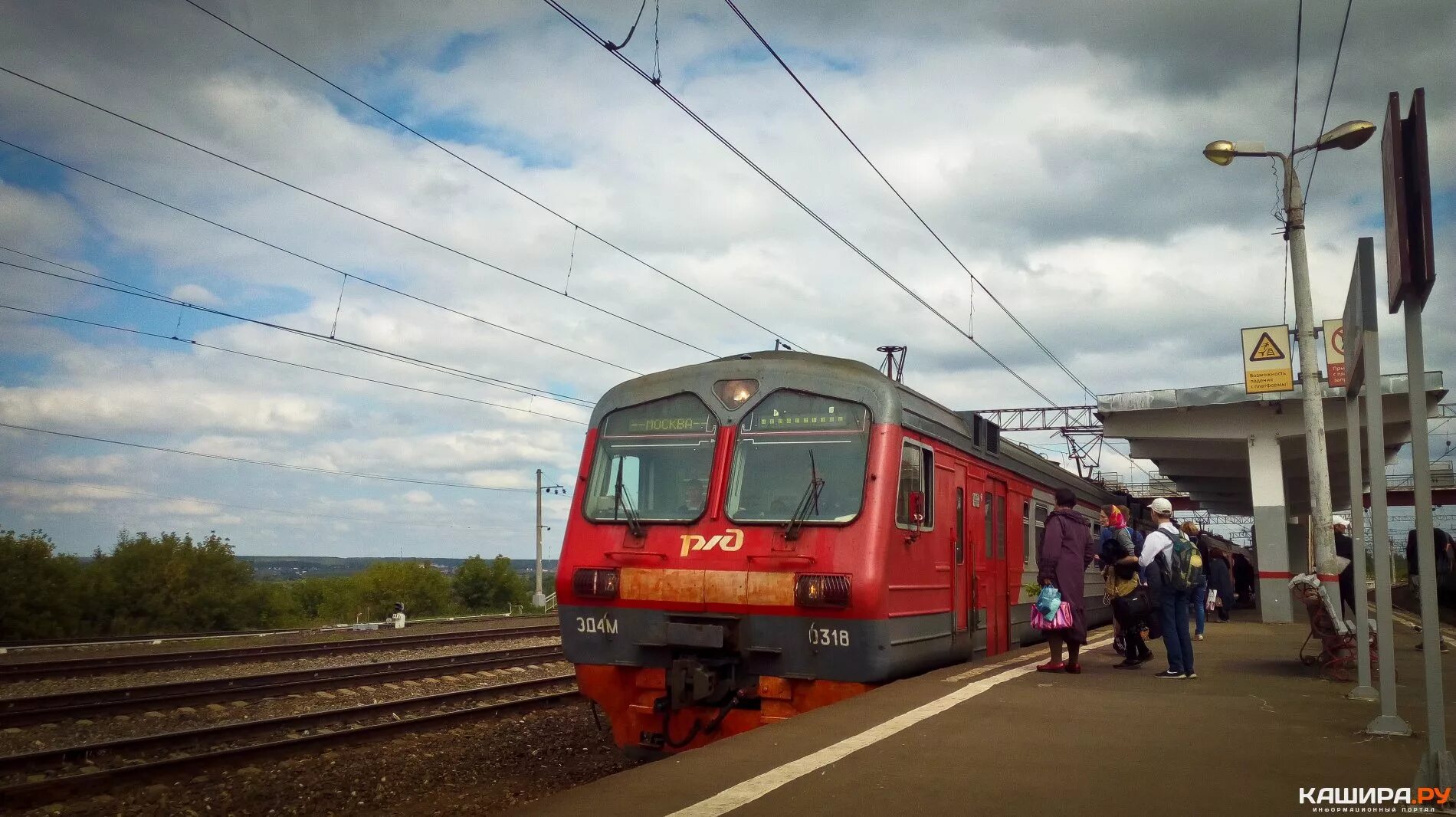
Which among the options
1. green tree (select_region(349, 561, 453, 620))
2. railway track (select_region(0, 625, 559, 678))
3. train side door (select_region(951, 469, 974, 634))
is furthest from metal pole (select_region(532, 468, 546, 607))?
train side door (select_region(951, 469, 974, 634))

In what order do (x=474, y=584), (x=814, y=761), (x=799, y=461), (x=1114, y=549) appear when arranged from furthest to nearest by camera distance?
(x=474, y=584)
(x=1114, y=549)
(x=799, y=461)
(x=814, y=761)

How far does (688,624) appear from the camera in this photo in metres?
8.16

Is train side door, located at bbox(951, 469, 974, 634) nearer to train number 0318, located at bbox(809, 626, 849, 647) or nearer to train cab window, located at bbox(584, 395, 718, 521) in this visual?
train number 0318, located at bbox(809, 626, 849, 647)

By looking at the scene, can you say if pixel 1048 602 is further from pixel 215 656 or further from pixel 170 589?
pixel 170 589

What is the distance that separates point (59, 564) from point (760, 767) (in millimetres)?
28093

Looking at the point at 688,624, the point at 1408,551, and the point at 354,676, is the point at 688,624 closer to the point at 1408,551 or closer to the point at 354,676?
the point at 354,676

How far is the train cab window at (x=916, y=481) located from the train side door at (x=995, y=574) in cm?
220

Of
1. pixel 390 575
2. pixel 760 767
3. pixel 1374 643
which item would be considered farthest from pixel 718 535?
pixel 390 575

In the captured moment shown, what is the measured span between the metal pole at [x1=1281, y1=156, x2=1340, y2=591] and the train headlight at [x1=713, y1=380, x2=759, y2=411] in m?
7.79

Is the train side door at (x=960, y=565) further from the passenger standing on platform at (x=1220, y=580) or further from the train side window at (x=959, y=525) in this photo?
the passenger standing on platform at (x=1220, y=580)

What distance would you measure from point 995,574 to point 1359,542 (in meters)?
4.36

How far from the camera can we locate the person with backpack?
9141 mm

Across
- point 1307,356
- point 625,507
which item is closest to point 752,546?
point 625,507

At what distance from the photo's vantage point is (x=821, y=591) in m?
7.93
